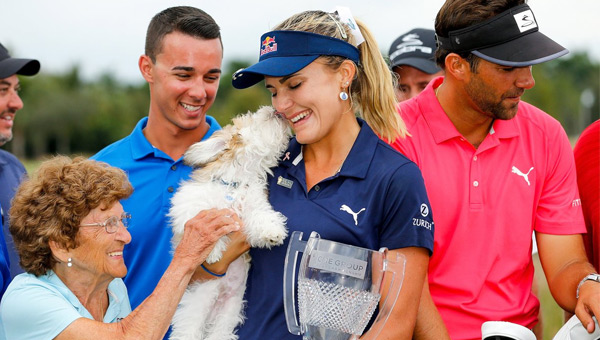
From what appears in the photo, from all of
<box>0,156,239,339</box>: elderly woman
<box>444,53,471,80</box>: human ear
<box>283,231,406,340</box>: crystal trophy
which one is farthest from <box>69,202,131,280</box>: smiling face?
<box>444,53,471,80</box>: human ear

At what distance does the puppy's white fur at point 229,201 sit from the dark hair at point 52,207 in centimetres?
39

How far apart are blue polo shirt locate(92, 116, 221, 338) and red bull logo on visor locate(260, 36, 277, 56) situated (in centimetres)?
93

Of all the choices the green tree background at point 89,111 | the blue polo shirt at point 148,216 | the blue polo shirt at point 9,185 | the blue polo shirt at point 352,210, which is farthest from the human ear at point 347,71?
the green tree background at point 89,111

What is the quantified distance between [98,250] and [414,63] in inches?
119

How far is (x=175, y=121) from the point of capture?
4.21 metres

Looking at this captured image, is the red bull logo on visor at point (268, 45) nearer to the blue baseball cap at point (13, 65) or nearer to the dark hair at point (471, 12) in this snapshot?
the dark hair at point (471, 12)

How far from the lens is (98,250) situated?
342 cm

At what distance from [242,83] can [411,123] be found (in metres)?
0.88

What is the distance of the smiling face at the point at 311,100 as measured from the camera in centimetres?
318

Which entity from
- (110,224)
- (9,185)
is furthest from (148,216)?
(9,185)

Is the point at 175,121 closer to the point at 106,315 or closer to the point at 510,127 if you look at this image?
the point at 106,315

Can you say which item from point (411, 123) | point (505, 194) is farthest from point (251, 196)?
point (505, 194)

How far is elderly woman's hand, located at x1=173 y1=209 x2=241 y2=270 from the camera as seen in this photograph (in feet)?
10.6

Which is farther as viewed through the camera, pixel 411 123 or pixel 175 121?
pixel 175 121
